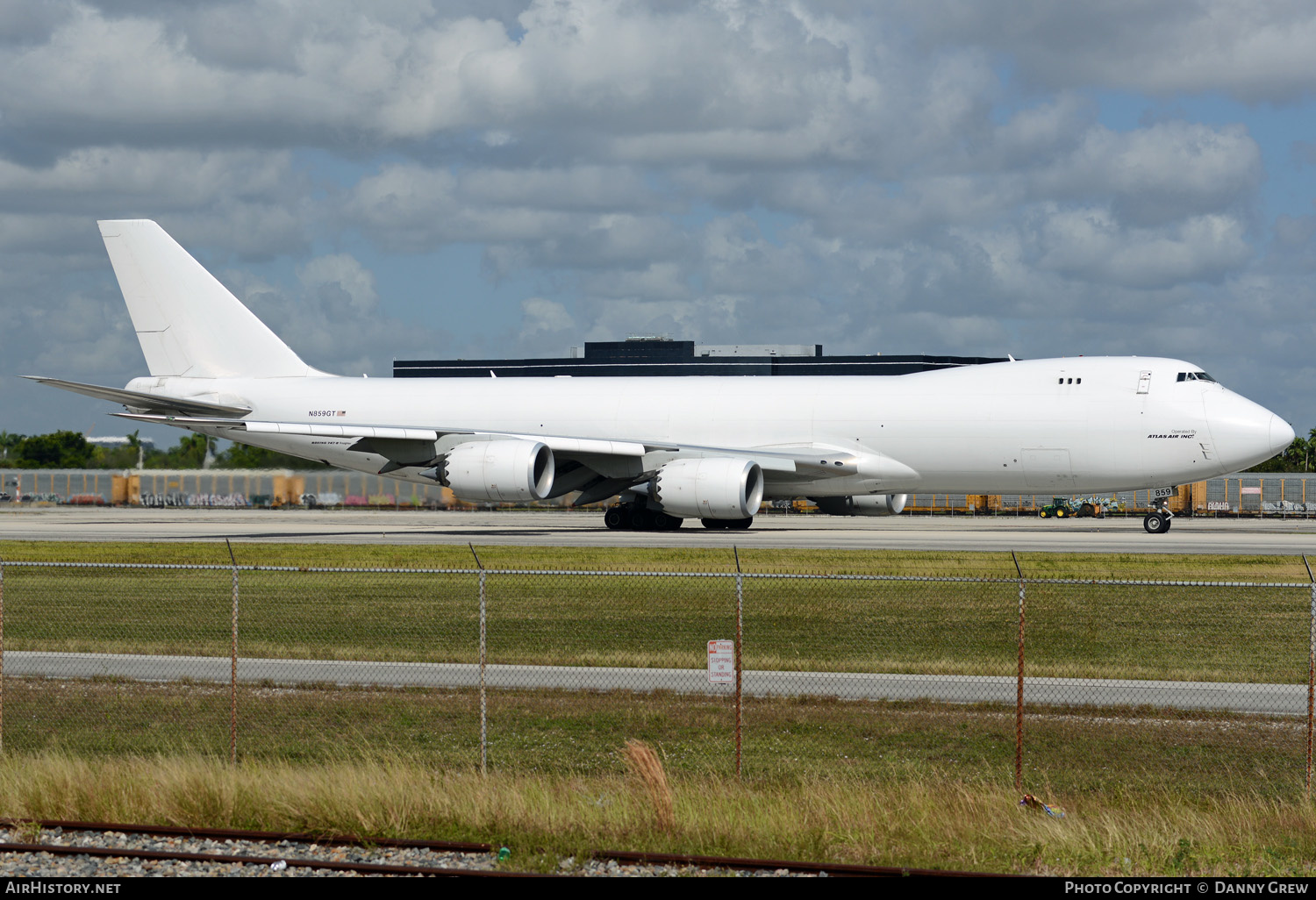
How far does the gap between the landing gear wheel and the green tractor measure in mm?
28496

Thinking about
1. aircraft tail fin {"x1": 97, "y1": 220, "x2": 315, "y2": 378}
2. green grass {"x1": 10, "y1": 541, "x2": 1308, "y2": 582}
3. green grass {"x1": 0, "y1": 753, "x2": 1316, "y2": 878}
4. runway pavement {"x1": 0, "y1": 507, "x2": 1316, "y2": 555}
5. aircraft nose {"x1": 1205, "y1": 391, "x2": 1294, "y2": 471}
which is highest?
aircraft tail fin {"x1": 97, "y1": 220, "x2": 315, "y2": 378}

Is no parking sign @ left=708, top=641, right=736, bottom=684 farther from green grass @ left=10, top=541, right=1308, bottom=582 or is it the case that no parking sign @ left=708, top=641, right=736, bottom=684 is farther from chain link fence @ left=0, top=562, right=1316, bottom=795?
green grass @ left=10, top=541, right=1308, bottom=582

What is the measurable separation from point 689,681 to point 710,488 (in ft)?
71.8

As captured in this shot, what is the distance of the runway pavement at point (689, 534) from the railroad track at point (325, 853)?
23664mm

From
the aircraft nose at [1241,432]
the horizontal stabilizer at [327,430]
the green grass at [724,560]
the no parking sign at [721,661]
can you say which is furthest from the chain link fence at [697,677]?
the horizontal stabilizer at [327,430]

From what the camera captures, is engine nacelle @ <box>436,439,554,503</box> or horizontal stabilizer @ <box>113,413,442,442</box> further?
horizontal stabilizer @ <box>113,413,442,442</box>

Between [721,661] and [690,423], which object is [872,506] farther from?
[721,661]

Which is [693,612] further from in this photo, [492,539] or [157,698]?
→ [492,539]

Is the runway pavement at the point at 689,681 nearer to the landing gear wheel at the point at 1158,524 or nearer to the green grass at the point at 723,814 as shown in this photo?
the green grass at the point at 723,814

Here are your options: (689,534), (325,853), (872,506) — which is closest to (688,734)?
(325,853)

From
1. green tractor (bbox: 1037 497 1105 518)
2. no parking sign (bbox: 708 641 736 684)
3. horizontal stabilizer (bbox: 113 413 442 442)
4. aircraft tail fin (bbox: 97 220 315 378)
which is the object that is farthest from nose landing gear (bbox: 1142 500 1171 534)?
no parking sign (bbox: 708 641 736 684)

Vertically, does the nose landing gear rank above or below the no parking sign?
above

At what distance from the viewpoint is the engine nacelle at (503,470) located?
1524 inches

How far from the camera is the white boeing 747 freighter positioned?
3744cm
